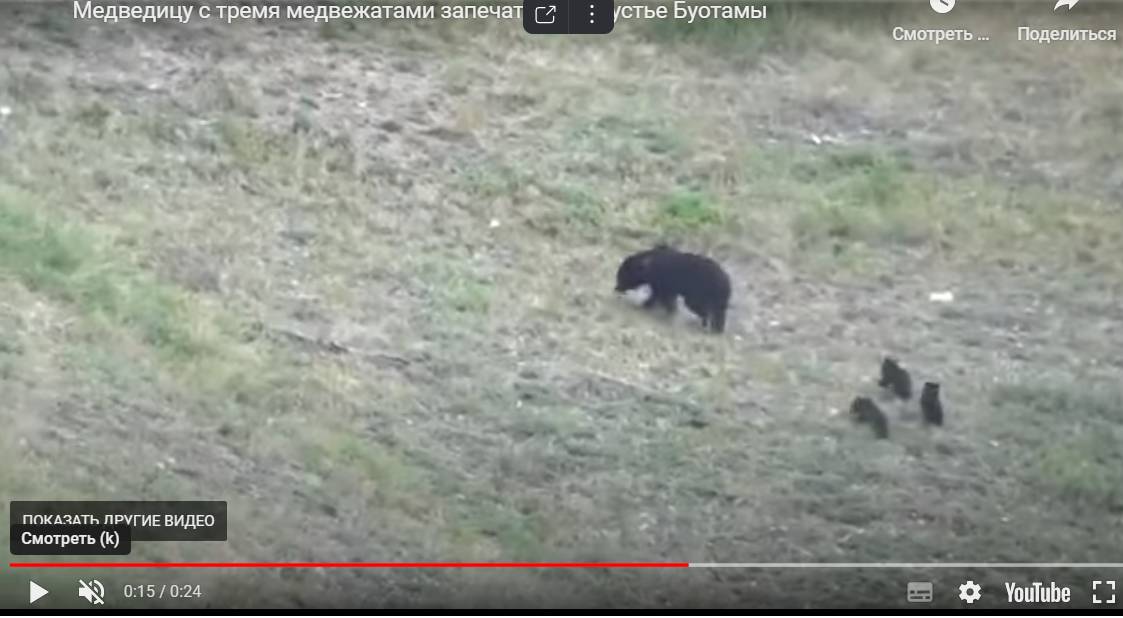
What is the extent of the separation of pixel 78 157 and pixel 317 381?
0.60 meters

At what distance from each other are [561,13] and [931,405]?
95cm

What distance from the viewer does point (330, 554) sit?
4762mm

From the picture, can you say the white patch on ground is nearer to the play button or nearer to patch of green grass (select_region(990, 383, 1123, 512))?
patch of green grass (select_region(990, 383, 1123, 512))

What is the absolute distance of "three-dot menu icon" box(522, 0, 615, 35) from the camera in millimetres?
4898

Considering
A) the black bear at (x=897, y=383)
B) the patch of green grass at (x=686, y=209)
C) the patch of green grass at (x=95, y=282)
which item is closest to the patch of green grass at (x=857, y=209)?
the patch of green grass at (x=686, y=209)

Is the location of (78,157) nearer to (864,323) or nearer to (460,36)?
(460,36)

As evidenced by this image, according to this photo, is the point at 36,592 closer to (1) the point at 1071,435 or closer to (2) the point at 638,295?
(2) the point at 638,295

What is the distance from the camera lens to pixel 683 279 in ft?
16.1

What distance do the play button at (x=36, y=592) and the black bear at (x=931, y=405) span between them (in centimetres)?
155

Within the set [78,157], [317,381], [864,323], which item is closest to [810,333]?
[864,323]

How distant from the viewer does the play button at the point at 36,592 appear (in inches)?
187

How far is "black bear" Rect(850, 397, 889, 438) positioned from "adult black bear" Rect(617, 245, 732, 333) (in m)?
0.29

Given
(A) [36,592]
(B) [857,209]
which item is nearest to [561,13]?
(B) [857,209]

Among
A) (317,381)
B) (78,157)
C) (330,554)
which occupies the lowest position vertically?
(330,554)
